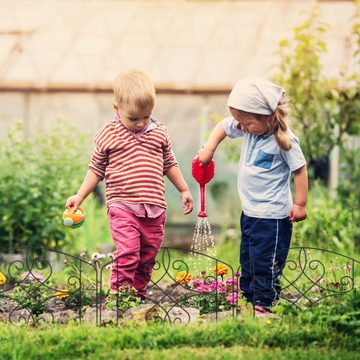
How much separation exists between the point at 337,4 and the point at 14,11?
4427mm

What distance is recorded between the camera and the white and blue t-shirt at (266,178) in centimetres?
522

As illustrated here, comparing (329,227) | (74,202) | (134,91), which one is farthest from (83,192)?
(329,227)

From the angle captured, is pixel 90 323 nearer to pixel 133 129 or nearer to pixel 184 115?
pixel 133 129

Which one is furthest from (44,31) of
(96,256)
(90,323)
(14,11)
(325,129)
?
(90,323)

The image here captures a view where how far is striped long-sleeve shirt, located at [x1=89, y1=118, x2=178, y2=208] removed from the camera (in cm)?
533

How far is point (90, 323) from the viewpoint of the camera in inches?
191

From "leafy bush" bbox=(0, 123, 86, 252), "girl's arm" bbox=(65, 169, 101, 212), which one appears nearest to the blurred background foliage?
"leafy bush" bbox=(0, 123, 86, 252)

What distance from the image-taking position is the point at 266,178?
523 cm

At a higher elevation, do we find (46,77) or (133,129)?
(46,77)

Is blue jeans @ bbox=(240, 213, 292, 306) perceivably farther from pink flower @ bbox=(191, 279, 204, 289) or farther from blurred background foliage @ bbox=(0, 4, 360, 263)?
blurred background foliage @ bbox=(0, 4, 360, 263)

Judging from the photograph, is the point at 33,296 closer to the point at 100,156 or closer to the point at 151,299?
the point at 151,299

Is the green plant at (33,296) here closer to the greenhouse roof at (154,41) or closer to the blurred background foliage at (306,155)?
the blurred background foliage at (306,155)

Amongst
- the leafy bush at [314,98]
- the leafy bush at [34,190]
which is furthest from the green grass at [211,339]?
the leafy bush at [314,98]

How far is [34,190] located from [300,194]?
3311 millimetres
